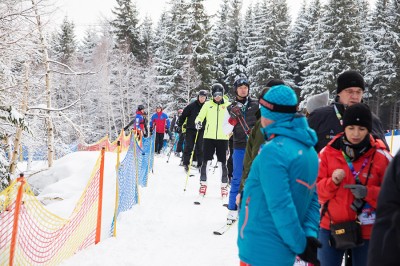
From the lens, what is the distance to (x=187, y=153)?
38.3 feet

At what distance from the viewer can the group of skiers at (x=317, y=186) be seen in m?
2.18

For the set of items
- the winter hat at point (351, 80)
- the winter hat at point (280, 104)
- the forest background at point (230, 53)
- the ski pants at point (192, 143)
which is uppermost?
the forest background at point (230, 53)

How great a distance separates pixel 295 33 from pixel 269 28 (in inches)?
179

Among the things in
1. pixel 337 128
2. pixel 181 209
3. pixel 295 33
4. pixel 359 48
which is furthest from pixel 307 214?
pixel 295 33

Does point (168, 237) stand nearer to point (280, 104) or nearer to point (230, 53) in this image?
point (280, 104)

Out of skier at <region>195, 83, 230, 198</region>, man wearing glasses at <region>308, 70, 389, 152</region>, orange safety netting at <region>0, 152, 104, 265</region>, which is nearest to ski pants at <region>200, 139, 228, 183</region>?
skier at <region>195, 83, 230, 198</region>

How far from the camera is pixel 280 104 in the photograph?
7.93 ft

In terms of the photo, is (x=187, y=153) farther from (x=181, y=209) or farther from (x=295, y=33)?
(x=295, y=33)

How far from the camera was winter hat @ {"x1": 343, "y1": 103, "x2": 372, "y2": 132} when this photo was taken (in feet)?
9.54

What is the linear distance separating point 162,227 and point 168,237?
1.69 feet

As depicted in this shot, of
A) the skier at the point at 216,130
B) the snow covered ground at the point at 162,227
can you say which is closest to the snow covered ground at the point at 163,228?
the snow covered ground at the point at 162,227

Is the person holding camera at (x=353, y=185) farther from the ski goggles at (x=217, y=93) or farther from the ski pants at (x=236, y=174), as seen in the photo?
the ski goggles at (x=217, y=93)

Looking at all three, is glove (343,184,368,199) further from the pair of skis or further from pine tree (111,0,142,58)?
pine tree (111,0,142,58)

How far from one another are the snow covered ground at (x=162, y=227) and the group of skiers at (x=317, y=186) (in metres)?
1.78
